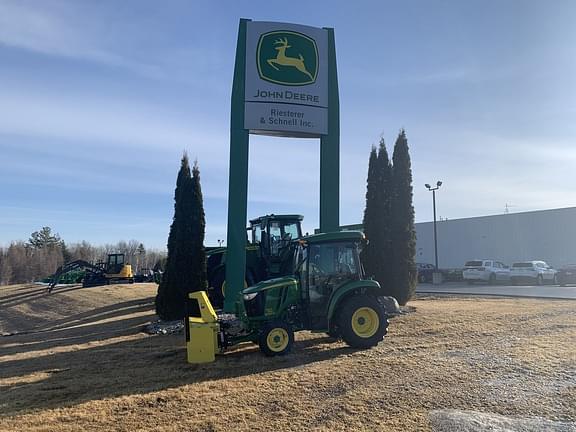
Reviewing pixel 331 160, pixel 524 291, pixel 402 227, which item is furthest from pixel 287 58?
pixel 524 291

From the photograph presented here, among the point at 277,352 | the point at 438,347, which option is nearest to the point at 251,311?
the point at 277,352

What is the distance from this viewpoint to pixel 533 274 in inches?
1251

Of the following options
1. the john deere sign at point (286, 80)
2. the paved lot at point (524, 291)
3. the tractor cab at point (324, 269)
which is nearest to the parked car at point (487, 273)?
the paved lot at point (524, 291)

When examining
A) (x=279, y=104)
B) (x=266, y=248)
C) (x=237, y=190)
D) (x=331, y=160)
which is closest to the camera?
(x=237, y=190)

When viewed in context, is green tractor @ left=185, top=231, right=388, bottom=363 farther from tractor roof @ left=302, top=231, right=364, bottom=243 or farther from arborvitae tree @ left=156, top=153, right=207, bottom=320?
arborvitae tree @ left=156, top=153, right=207, bottom=320

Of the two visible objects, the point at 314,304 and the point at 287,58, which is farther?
the point at 287,58

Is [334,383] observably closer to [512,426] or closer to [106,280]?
[512,426]

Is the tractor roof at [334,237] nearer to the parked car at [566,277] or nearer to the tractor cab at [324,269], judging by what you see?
the tractor cab at [324,269]

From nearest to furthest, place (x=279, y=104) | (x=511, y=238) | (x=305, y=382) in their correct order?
(x=305, y=382), (x=279, y=104), (x=511, y=238)

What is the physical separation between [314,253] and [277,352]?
79.5 inches

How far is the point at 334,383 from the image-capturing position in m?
6.95

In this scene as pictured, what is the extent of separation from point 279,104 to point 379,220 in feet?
16.2

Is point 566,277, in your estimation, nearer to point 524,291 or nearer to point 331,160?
point 524,291

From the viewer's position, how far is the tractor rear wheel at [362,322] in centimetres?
930
